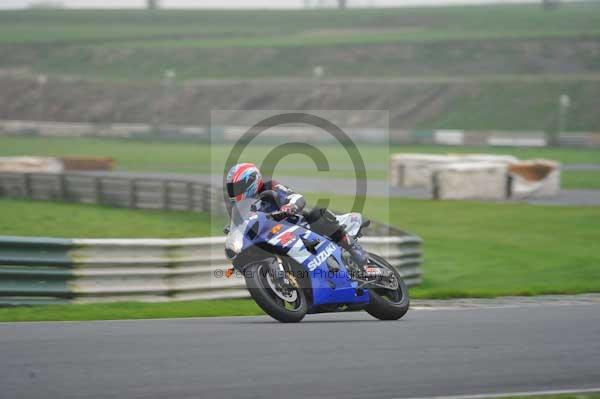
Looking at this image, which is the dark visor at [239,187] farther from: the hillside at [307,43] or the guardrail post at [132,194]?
the hillside at [307,43]

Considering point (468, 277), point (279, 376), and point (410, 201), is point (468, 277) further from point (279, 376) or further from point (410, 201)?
point (410, 201)

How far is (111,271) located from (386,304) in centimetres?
336

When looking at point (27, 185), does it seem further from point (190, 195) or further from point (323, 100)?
point (323, 100)

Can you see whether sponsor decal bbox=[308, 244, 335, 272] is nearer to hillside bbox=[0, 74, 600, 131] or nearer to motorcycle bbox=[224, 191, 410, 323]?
motorcycle bbox=[224, 191, 410, 323]

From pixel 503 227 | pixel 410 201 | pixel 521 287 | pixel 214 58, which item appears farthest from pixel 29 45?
pixel 521 287

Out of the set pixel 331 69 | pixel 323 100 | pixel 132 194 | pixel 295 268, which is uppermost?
pixel 331 69

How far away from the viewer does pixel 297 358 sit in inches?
286

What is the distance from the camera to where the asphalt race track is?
20.9 feet

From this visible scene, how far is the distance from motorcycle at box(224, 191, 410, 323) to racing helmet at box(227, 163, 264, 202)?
0.30 ft

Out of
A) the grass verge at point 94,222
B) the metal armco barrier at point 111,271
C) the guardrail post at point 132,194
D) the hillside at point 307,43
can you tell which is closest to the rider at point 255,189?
the metal armco barrier at point 111,271

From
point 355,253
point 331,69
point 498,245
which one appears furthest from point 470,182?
point 331,69

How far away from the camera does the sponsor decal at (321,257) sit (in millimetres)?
8977

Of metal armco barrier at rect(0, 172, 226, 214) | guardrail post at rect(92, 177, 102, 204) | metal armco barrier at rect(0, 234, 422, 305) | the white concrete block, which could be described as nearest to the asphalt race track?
metal armco barrier at rect(0, 234, 422, 305)

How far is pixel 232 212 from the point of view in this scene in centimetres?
903
